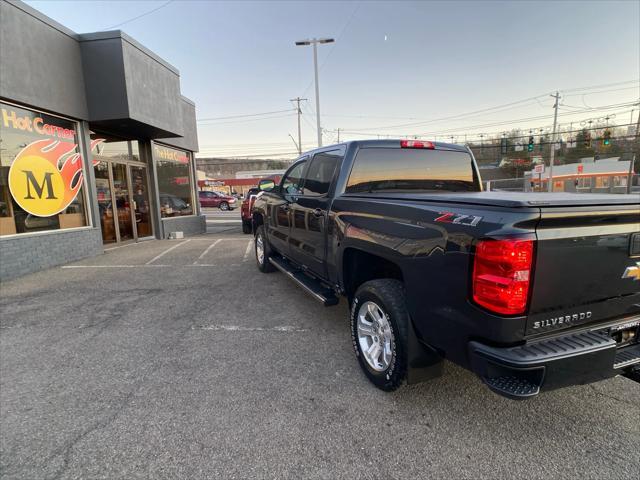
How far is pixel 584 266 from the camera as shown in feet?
6.27

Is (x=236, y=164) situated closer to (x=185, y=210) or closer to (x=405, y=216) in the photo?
(x=185, y=210)

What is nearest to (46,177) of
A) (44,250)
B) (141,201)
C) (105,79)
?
(44,250)

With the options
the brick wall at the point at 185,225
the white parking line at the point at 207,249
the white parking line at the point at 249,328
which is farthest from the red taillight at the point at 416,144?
the brick wall at the point at 185,225

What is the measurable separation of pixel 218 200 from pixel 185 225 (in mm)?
22159

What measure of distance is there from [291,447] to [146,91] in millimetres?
10004

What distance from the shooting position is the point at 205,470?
6.73 feet

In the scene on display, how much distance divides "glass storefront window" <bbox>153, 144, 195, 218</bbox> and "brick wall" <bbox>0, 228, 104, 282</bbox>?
366cm

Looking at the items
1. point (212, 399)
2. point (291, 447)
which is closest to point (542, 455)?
point (291, 447)

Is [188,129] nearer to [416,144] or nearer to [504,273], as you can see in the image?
[416,144]

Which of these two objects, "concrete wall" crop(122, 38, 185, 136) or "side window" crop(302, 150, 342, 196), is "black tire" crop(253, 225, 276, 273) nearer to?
"side window" crop(302, 150, 342, 196)

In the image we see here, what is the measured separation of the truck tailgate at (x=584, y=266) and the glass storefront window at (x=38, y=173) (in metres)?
9.14

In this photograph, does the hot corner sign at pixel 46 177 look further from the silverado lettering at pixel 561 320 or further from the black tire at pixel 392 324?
the silverado lettering at pixel 561 320

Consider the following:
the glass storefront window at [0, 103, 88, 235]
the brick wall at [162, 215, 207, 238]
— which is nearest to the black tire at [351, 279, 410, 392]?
the glass storefront window at [0, 103, 88, 235]

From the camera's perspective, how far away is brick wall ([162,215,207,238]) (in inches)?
489
